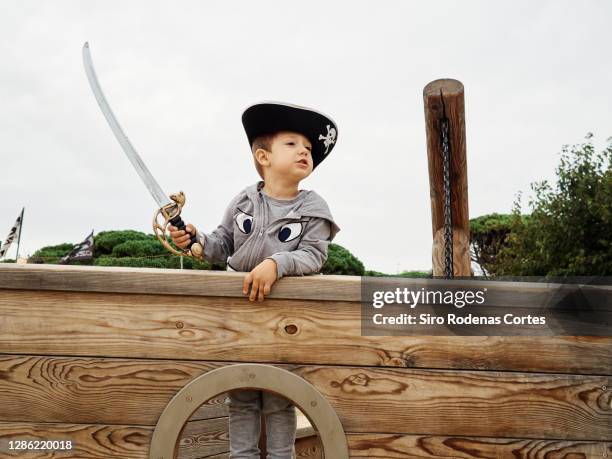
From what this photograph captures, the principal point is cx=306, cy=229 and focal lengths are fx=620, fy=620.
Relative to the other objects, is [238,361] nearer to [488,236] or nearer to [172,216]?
[172,216]

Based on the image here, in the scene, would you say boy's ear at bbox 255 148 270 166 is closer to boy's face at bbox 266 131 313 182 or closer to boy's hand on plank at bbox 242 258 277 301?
boy's face at bbox 266 131 313 182

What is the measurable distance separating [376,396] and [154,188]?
3.91ft

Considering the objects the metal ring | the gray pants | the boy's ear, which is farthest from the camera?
the boy's ear

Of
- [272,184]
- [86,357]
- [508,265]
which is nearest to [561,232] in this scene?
[508,265]

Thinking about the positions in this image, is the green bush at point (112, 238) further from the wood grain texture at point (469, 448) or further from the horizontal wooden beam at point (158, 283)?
the wood grain texture at point (469, 448)

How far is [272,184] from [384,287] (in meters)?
0.67

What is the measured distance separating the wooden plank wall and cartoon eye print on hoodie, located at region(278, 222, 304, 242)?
0.33 meters

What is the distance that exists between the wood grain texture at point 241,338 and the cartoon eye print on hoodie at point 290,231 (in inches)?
14.0

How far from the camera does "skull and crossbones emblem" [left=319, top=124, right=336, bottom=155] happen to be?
243 centimetres

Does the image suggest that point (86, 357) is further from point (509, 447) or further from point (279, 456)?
point (509, 447)

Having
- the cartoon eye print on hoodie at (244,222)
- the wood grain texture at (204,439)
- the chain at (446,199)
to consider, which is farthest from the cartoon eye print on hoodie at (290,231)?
the wood grain texture at (204,439)

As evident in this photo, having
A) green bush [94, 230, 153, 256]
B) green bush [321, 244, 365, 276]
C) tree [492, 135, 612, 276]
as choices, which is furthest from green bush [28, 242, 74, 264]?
tree [492, 135, 612, 276]

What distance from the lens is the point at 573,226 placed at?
10453 millimetres

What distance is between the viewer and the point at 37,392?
1979mm
